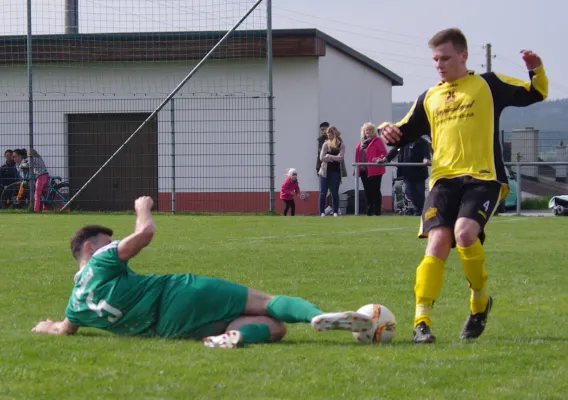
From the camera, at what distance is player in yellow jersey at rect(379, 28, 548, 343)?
244 inches

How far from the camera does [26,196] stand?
2339cm

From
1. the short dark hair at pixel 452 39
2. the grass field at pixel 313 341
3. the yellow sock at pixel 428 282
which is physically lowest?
the grass field at pixel 313 341

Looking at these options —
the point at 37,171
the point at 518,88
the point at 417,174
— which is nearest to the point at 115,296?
the point at 518,88

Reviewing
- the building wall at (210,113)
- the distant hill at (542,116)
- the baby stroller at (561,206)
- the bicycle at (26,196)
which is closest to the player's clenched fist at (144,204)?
the building wall at (210,113)

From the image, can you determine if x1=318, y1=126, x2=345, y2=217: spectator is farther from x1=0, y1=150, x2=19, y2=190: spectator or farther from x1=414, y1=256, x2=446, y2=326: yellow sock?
x1=414, y1=256, x2=446, y2=326: yellow sock

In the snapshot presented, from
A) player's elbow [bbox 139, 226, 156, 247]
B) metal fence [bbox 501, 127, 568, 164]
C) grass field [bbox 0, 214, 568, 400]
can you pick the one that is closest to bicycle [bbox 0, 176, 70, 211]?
grass field [bbox 0, 214, 568, 400]

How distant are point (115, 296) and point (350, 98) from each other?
85.5 ft

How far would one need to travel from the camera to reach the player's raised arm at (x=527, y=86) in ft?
21.2

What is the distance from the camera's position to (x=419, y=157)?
21047 millimetres

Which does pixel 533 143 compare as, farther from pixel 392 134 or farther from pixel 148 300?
pixel 148 300

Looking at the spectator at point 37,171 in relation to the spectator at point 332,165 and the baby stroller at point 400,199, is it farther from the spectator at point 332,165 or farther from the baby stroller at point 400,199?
the baby stroller at point 400,199

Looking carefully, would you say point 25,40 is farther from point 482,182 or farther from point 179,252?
point 482,182

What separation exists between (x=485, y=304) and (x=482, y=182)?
69 cm

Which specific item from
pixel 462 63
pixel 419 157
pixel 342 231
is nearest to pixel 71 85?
pixel 419 157
